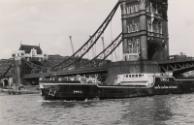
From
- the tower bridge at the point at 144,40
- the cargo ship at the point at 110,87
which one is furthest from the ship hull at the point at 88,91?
the tower bridge at the point at 144,40

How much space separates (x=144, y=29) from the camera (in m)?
89.3

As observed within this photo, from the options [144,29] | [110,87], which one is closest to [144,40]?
[144,29]

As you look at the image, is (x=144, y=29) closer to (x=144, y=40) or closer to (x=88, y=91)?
(x=144, y=40)

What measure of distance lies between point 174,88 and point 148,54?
2052 cm

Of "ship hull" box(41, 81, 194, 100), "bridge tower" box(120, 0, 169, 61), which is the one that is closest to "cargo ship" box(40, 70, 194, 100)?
"ship hull" box(41, 81, 194, 100)

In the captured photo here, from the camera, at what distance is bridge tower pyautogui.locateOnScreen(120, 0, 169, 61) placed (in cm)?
8969

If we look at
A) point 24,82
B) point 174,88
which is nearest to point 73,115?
point 174,88

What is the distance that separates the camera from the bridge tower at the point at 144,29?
89688mm

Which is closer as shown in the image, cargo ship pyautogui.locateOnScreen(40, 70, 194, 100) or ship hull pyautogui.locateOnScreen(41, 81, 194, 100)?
Answer: ship hull pyautogui.locateOnScreen(41, 81, 194, 100)

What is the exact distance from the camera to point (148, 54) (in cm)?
9444

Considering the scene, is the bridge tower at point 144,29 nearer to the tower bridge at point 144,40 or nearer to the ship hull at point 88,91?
the tower bridge at point 144,40

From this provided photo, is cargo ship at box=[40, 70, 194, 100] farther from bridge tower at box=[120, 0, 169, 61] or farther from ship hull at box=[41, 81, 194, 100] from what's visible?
bridge tower at box=[120, 0, 169, 61]

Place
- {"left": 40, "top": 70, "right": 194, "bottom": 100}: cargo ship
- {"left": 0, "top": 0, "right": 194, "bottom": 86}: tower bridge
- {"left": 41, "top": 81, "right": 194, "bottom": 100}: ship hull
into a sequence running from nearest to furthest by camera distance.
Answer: {"left": 41, "top": 81, "right": 194, "bottom": 100}: ship hull → {"left": 40, "top": 70, "right": 194, "bottom": 100}: cargo ship → {"left": 0, "top": 0, "right": 194, "bottom": 86}: tower bridge

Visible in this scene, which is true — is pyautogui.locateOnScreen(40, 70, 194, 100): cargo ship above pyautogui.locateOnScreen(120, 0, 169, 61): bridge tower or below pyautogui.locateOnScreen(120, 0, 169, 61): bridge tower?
Answer: below
